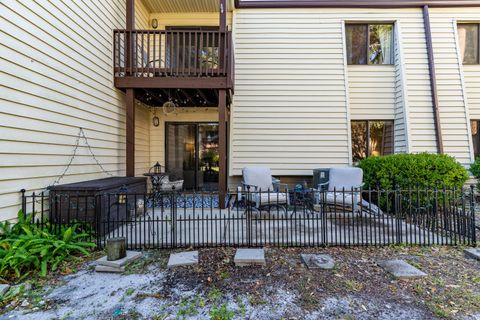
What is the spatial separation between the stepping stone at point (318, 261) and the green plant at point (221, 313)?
1274 mm

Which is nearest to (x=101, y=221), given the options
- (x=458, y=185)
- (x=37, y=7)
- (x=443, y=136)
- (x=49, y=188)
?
(x=49, y=188)

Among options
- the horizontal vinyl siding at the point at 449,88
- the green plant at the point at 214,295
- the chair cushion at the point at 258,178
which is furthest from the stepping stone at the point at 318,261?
the horizontal vinyl siding at the point at 449,88

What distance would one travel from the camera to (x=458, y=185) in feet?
18.6

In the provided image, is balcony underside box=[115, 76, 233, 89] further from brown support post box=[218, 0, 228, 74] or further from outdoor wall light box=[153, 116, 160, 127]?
outdoor wall light box=[153, 116, 160, 127]

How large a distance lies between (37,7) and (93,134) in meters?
2.21

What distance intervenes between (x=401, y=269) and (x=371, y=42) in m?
7.21

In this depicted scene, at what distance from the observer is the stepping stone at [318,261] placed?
126 inches

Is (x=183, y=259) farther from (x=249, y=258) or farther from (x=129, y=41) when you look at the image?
(x=129, y=41)

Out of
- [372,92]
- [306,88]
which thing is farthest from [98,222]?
[372,92]

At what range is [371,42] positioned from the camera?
315 inches

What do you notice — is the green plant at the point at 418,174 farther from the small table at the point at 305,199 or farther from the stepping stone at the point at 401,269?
the stepping stone at the point at 401,269

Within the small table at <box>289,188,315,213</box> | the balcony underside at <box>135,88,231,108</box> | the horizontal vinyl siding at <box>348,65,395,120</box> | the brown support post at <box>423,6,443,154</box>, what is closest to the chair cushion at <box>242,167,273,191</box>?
the small table at <box>289,188,315,213</box>

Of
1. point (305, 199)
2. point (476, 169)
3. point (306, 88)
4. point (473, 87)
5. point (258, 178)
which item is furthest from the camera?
point (473, 87)

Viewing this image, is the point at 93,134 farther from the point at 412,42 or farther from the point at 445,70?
the point at 445,70
